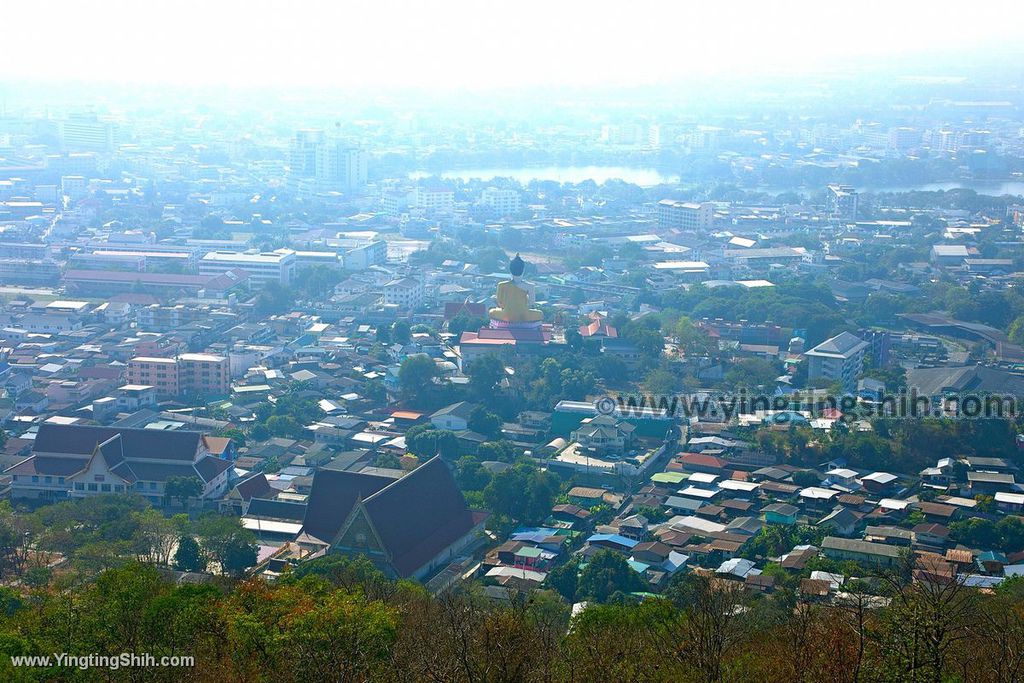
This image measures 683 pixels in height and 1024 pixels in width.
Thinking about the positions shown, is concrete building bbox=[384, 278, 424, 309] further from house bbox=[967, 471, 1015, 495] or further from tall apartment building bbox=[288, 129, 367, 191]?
tall apartment building bbox=[288, 129, 367, 191]

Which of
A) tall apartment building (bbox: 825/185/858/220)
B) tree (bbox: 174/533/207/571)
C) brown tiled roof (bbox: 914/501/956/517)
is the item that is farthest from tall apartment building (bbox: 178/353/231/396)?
tall apartment building (bbox: 825/185/858/220)

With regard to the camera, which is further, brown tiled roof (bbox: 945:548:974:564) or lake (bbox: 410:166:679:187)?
lake (bbox: 410:166:679:187)

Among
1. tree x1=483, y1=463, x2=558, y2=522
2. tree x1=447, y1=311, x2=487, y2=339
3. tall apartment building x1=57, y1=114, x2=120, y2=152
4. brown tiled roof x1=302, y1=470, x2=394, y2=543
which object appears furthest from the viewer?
tall apartment building x1=57, y1=114, x2=120, y2=152

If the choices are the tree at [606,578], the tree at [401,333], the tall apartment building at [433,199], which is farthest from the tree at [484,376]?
the tall apartment building at [433,199]

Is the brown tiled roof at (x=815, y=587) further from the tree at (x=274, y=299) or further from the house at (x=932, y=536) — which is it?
the tree at (x=274, y=299)

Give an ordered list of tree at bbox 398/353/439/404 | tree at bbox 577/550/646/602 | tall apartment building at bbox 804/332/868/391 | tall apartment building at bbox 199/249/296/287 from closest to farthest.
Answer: tree at bbox 577/550/646/602, tree at bbox 398/353/439/404, tall apartment building at bbox 804/332/868/391, tall apartment building at bbox 199/249/296/287

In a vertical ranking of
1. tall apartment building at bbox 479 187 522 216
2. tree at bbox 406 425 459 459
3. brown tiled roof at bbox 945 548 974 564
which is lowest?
tree at bbox 406 425 459 459

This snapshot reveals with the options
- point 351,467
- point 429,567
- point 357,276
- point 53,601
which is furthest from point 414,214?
point 53,601
